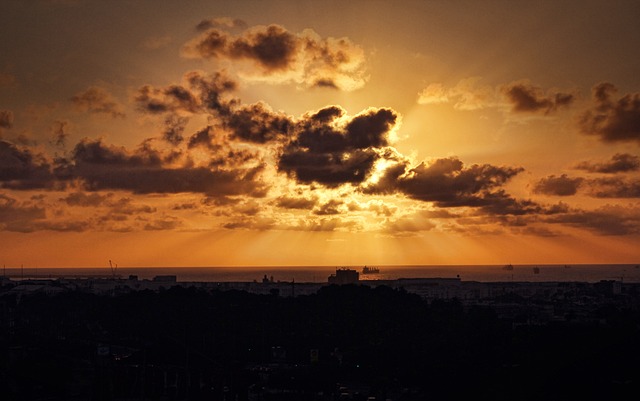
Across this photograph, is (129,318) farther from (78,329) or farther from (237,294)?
(237,294)

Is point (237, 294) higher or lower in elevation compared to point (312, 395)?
higher

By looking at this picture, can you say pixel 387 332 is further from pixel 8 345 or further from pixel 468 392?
pixel 8 345

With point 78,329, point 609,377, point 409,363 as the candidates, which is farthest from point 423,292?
point 609,377

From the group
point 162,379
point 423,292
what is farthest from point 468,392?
point 423,292

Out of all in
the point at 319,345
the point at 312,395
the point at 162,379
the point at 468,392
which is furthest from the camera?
the point at 319,345

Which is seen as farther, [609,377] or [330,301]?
[330,301]

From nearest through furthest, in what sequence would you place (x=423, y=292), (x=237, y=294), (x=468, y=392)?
(x=468, y=392)
(x=237, y=294)
(x=423, y=292)
